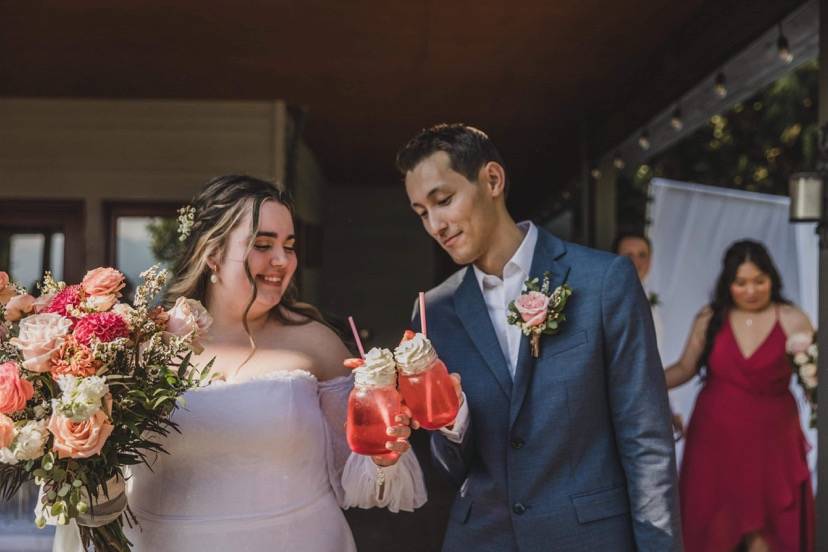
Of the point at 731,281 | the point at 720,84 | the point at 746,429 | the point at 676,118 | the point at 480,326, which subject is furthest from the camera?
the point at 676,118

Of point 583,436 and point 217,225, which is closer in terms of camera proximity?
point 583,436

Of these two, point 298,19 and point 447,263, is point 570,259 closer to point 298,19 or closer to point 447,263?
point 298,19

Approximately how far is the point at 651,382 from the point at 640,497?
0.27 metres

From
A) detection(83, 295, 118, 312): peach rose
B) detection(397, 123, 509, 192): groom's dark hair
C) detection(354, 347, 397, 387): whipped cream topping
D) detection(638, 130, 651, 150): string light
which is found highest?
detection(638, 130, 651, 150): string light

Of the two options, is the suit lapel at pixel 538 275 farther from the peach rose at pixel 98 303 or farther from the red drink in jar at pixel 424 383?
the peach rose at pixel 98 303

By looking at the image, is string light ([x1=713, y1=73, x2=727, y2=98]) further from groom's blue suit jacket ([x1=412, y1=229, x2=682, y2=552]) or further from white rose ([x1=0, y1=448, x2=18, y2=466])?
white rose ([x1=0, y1=448, x2=18, y2=466])

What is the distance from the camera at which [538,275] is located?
222 cm

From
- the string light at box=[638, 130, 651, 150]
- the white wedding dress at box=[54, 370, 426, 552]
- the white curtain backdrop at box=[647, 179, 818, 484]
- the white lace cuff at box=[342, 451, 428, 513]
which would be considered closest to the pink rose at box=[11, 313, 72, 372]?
the white wedding dress at box=[54, 370, 426, 552]

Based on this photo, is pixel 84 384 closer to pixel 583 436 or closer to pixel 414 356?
pixel 414 356

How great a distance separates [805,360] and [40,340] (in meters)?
3.68

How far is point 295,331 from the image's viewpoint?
2.50 m

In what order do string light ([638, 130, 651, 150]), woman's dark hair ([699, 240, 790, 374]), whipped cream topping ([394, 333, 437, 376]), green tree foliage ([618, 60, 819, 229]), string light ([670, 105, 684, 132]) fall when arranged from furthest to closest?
green tree foliage ([618, 60, 819, 229])
string light ([638, 130, 651, 150])
string light ([670, 105, 684, 132])
woman's dark hair ([699, 240, 790, 374])
whipped cream topping ([394, 333, 437, 376])

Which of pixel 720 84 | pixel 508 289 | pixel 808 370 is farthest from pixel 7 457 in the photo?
pixel 720 84

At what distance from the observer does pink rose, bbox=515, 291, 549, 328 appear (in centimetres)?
204
